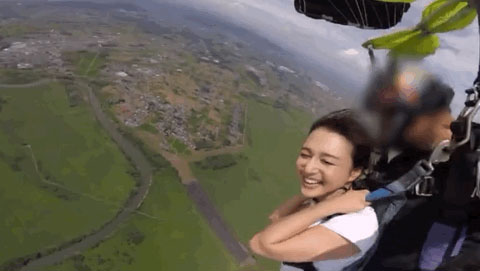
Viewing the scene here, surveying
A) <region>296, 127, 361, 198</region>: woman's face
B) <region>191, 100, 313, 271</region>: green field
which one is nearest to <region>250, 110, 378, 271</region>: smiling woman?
<region>296, 127, 361, 198</region>: woman's face

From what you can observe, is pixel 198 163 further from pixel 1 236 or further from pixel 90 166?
pixel 1 236

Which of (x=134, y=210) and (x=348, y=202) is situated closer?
(x=348, y=202)

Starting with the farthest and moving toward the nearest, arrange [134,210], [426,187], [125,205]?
[134,210] → [125,205] → [426,187]

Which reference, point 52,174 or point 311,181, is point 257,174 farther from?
point 311,181

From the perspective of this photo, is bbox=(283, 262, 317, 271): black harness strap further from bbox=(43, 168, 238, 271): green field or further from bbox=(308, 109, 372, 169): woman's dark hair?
bbox=(43, 168, 238, 271): green field

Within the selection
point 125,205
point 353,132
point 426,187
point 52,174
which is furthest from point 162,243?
point 426,187

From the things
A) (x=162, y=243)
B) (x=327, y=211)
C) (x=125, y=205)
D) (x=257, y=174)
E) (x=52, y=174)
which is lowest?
(x=162, y=243)

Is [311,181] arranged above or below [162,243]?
above
